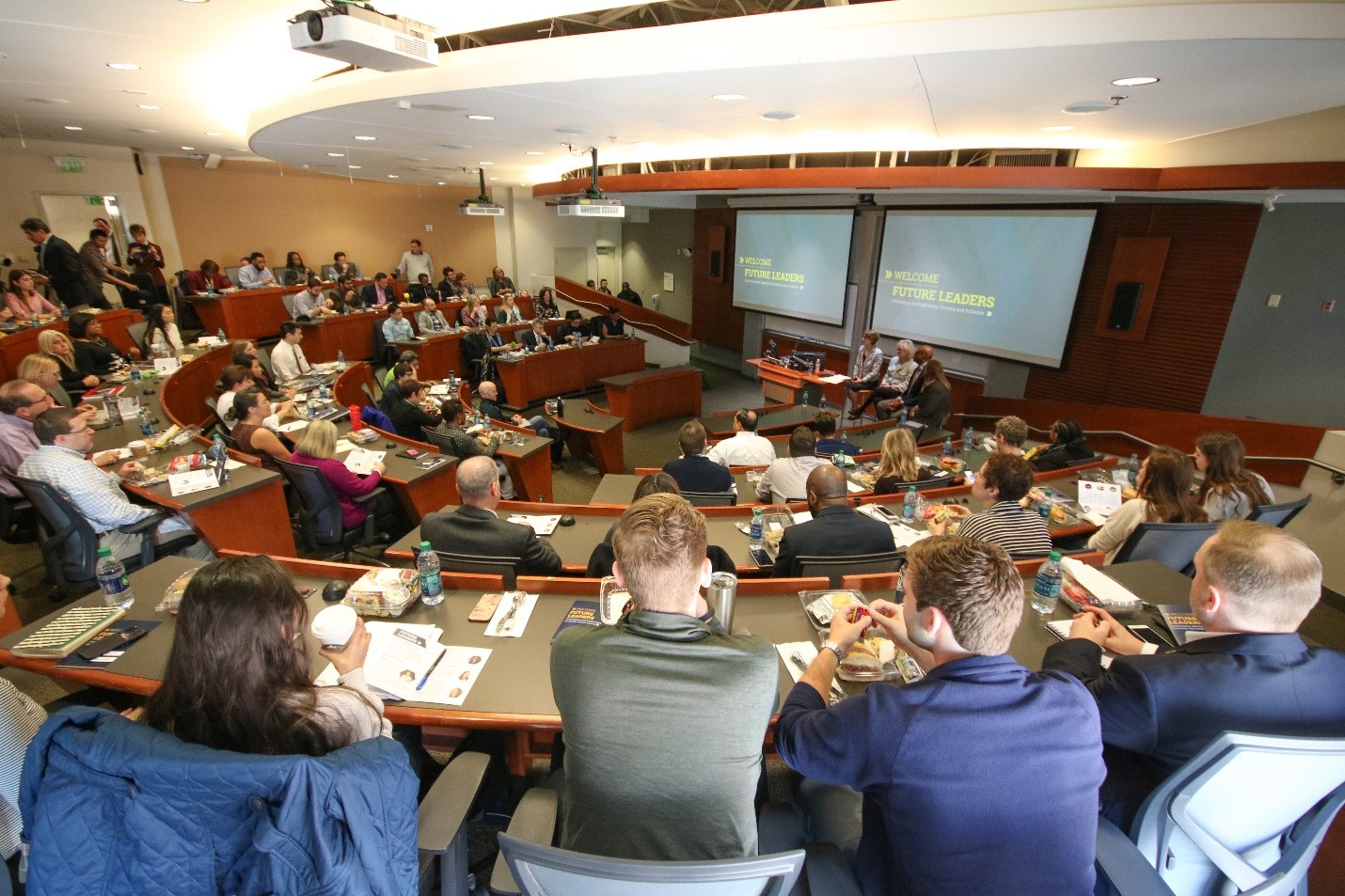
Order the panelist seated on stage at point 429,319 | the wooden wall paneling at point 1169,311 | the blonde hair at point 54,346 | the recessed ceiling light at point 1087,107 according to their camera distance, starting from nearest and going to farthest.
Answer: the recessed ceiling light at point 1087,107 → the blonde hair at point 54,346 → the wooden wall paneling at point 1169,311 → the panelist seated on stage at point 429,319

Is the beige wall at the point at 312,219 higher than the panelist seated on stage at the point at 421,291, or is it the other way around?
the beige wall at the point at 312,219

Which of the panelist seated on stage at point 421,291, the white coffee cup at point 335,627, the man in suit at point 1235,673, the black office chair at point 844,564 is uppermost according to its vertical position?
the panelist seated on stage at point 421,291

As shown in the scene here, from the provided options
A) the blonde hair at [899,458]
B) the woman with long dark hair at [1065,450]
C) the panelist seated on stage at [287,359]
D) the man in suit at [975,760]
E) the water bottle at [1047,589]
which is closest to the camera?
the man in suit at [975,760]

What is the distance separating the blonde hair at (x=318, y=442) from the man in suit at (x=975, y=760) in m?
3.86

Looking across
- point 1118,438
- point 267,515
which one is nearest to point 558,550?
point 267,515

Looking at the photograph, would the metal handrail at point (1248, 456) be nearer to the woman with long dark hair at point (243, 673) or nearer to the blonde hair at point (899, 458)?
the blonde hair at point (899, 458)

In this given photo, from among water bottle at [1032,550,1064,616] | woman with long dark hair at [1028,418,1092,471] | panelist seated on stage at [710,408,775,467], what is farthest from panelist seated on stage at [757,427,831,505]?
woman with long dark hair at [1028,418,1092,471]

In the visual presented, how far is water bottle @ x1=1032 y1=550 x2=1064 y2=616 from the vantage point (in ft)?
8.23

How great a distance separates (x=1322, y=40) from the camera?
2.40 m

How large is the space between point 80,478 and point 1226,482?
6.65 metres

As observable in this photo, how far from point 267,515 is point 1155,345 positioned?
9.17 metres

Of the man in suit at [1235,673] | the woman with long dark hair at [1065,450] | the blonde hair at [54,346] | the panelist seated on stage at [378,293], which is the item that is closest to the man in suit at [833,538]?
the man in suit at [1235,673]

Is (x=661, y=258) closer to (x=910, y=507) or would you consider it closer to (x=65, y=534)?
(x=910, y=507)

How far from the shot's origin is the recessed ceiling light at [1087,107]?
12.3 ft
